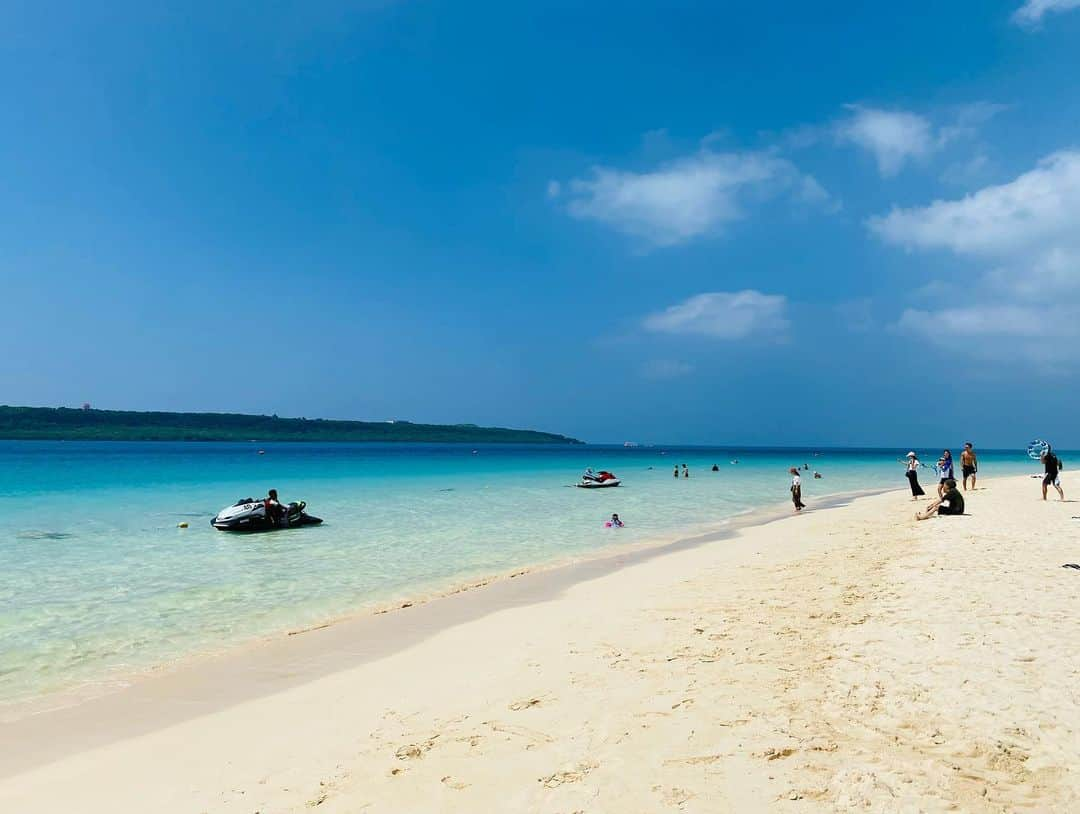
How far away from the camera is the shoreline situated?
6.48 meters

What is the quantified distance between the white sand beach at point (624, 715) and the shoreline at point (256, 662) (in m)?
0.05

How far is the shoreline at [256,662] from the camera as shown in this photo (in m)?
6.48

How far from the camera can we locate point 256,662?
27.4 ft

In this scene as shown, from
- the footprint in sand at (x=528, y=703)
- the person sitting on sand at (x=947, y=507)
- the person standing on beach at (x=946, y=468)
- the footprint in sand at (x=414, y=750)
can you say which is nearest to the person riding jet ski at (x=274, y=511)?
the footprint in sand at (x=528, y=703)

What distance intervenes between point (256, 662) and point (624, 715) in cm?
532

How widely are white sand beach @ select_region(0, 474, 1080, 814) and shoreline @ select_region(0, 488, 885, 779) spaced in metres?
0.05

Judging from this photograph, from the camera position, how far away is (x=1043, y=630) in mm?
7477

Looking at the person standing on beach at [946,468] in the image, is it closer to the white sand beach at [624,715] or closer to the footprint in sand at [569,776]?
the white sand beach at [624,715]

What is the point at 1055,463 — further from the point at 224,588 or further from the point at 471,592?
the point at 224,588

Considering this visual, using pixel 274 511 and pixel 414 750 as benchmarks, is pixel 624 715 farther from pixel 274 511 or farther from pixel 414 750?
pixel 274 511

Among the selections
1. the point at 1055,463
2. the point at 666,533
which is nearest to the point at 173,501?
the point at 666,533

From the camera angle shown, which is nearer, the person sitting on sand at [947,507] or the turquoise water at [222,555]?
the turquoise water at [222,555]

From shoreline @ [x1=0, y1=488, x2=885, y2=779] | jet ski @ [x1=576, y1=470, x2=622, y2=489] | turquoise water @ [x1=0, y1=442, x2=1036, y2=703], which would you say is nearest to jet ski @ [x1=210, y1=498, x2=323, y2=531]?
turquoise water @ [x1=0, y1=442, x2=1036, y2=703]

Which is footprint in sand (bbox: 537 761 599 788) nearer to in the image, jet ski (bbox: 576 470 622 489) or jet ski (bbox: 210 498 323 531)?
jet ski (bbox: 210 498 323 531)
